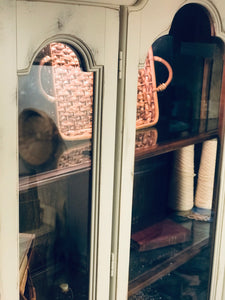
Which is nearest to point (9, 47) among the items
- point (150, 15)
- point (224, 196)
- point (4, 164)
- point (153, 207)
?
point (4, 164)

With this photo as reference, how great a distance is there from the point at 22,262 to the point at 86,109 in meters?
0.26

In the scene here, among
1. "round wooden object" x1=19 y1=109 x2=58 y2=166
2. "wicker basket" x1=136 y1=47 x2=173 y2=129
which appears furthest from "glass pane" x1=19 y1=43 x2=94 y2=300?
"wicker basket" x1=136 y1=47 x2=173 y2=129

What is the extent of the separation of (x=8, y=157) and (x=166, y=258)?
0.48 m

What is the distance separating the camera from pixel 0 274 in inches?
26.0

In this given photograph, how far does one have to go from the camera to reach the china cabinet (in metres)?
0.66

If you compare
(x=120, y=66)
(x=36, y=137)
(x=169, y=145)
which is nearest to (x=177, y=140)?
(x=169, y=145)

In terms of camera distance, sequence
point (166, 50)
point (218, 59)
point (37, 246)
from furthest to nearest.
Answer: point (218, 59) → point (166, 50) → point (37, 246)

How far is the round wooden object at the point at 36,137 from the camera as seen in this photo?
0.66 meters

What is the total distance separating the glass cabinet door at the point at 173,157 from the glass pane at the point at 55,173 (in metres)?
0.08

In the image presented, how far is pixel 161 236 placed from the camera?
3.14 feet

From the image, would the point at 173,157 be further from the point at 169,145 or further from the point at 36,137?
the point at 36,137

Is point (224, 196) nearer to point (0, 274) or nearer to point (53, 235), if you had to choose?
point (53, 235)

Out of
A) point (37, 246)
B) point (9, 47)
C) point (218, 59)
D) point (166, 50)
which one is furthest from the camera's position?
point (218, 59)

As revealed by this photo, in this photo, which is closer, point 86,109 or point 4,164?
point 4,164
